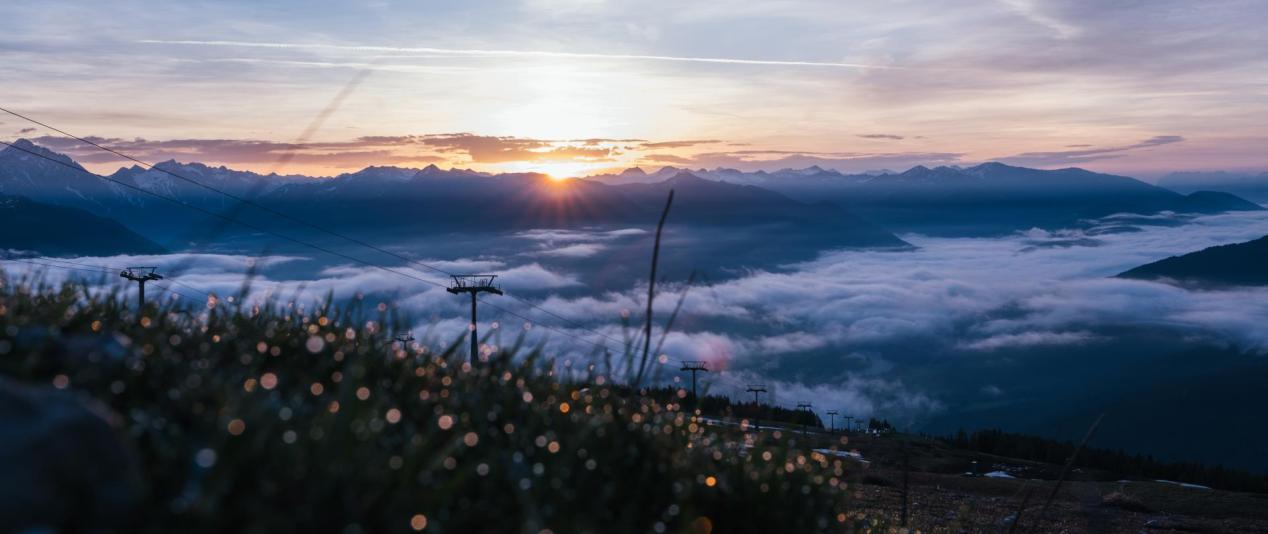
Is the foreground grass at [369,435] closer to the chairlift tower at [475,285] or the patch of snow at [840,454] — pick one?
the patch of snow at [840,454]

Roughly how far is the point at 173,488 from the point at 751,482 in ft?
11.9

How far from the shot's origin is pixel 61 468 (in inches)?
133

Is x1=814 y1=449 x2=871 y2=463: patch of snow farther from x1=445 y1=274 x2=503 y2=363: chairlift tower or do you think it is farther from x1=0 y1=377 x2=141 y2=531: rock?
x1=445 y1=274 x2=503 y2=363: chairlift tower

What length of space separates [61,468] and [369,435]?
1.39 m

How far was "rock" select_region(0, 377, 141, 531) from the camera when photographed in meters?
A: 3.29

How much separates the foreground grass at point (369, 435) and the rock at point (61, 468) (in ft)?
0.32

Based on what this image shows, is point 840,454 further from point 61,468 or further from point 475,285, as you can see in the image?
point 475,285

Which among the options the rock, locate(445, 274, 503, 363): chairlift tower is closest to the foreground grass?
the rock

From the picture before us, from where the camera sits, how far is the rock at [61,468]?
329 centimetres

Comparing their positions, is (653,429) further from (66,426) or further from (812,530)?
(66,426)

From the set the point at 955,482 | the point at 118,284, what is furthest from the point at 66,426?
the point at 955,482

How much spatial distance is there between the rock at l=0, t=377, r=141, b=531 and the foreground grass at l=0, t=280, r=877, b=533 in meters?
0.10

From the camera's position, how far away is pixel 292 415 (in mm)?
4531

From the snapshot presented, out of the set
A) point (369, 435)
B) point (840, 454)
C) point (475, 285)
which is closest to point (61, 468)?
point (369, 435)
